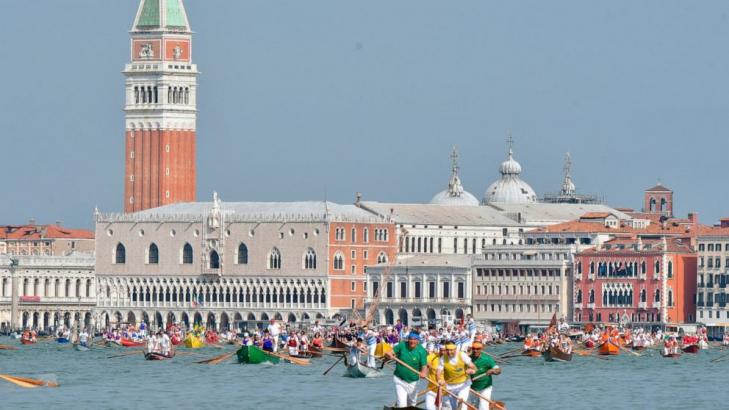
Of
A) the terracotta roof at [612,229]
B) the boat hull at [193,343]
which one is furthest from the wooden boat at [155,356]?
the terracotta roof at [612,229]

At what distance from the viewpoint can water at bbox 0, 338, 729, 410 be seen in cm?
6831

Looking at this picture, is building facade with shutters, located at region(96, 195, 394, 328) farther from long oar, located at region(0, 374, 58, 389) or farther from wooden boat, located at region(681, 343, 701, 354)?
long oar, located at region(0, 374, 58, 389)

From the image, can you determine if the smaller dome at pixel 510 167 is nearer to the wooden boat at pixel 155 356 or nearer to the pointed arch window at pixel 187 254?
the pointed arch window at pixel 187 254

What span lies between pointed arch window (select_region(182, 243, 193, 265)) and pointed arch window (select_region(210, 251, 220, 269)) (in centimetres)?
140

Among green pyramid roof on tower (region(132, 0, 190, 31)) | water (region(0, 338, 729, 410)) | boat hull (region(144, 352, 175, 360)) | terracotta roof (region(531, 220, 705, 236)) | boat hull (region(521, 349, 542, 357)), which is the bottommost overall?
water (region(0, 338, 729, 410))

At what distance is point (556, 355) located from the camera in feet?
318

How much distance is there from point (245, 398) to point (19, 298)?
10384cm

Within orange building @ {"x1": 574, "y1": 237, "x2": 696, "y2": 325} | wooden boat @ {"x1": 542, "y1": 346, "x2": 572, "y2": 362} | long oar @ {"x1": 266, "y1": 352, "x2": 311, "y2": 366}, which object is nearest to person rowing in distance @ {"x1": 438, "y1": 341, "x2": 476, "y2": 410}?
long oar @ {"x1": 266, "y1": 352, "x2": 311, "y2": 366}

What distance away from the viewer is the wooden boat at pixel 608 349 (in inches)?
4160

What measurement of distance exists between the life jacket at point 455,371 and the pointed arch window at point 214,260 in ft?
360

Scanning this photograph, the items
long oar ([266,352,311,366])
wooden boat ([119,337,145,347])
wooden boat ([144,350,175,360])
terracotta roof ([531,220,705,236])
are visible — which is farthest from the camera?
terracotta roof ([531,220,705,236])

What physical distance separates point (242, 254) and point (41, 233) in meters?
32.8

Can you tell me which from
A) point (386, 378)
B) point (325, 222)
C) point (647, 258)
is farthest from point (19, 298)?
point (386, 378)

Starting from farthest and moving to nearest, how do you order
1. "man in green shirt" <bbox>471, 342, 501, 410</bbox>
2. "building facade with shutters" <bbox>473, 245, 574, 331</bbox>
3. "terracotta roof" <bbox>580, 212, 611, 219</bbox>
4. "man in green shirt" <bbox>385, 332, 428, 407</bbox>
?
"terracotta roof" <bbox>580, 212, 611, 219</bbox> → "building facade with shutters" <bbox>473, 245, 574, 331</bbox> → "man in green shirt" <bbox>385, 332, 428, 407</bbox> → "man in green shirt" <bbox>471, 342, 501, 410</bbox>
